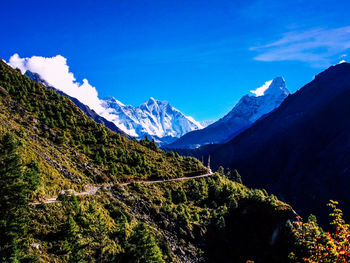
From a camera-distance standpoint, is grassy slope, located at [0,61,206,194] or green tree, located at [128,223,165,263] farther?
grassy slope, located at [0,61,206,194]

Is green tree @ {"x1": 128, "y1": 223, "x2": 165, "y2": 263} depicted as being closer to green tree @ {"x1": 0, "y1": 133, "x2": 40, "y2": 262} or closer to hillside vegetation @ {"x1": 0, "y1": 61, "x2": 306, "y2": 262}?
hillside vegetation @ {"x1": 0, "y1": 61, "x2": 306, "y2": 262}

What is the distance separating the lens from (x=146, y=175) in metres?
74.8

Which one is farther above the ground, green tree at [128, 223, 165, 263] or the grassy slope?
the grassy slope

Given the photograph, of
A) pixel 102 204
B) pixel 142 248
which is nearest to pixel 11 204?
pixel 142 248

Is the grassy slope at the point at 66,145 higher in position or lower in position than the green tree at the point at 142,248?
higher

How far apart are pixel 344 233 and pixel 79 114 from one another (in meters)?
94.7

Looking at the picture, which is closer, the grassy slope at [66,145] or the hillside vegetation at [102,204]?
the hillside vegetation at [102,204]

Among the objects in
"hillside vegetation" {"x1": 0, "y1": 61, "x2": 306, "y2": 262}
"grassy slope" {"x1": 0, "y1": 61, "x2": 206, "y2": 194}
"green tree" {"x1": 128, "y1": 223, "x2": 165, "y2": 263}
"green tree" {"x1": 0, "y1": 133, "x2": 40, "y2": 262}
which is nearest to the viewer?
"green tree" {"x1": 0, "y1": 133, "x2": 40, "y2": 262}

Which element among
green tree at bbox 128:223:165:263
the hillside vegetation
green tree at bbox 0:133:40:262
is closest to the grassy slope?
the hillside vegetation

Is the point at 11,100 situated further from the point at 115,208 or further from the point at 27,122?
the point at 115,208

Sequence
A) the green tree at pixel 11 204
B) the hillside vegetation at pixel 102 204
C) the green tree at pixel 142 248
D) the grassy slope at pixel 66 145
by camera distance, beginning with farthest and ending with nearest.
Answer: the grassy slope at pixel 66 145
the green tree at pixel 142 248
the hillside vegetation at pixel 102 204
the green tree at pixel 11 204

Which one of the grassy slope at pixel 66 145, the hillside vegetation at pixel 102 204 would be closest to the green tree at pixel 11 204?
the hillside vegetation at pixel 102 204

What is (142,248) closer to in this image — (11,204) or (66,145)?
(11,204)

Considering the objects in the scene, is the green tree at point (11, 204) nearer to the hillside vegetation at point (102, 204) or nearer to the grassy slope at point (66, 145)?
the hillside vegetation at point (102, 204)
